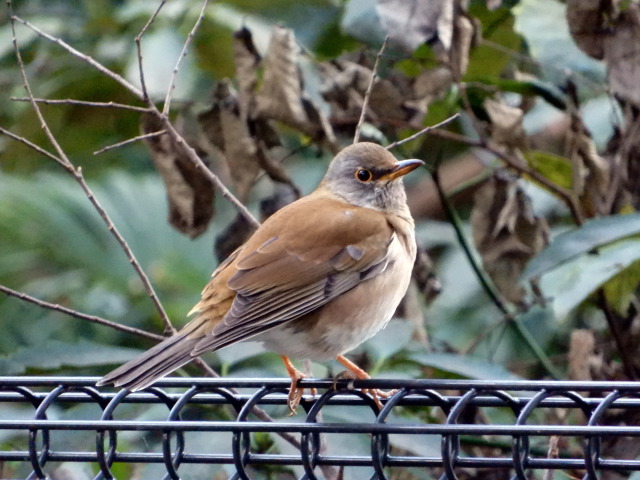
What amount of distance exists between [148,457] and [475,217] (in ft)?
6.80

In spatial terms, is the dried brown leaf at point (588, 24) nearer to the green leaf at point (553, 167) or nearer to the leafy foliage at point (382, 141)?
the leafy foliage at point (382, 141)

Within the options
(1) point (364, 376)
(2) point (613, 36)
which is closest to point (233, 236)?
(1) point (364, 376)

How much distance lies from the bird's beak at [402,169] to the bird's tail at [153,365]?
1263 mm

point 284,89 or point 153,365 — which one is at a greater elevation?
point 284,89

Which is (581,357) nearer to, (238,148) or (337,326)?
(337,326)

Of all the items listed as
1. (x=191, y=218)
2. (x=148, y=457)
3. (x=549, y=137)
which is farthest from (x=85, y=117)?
(x=148, y=457)

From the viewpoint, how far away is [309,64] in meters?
4.91

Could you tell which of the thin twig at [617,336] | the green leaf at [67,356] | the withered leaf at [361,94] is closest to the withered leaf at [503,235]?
the thin twig at [617,336]

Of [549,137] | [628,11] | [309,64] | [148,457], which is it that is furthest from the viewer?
[549,137]

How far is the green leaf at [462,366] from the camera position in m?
3.65

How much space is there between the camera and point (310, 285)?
3.48m

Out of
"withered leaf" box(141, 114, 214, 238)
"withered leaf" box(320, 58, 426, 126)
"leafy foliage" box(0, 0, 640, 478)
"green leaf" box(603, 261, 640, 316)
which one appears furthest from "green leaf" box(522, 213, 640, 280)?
"withered leaf" box(141, 114, 214, 238)

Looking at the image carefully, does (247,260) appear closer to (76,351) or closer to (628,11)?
(76,351)

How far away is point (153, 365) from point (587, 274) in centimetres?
168
